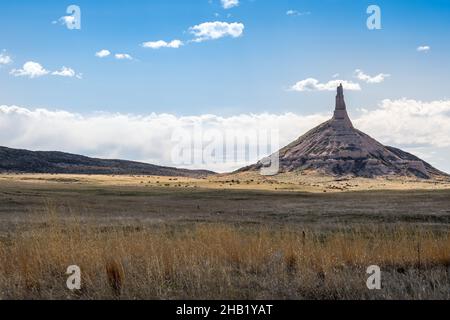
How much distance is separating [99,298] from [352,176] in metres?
185

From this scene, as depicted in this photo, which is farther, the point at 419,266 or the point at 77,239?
the point at 77,239

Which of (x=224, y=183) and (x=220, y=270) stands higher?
(x=220, y=270)

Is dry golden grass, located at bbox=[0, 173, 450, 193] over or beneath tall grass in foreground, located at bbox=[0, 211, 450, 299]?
beneath

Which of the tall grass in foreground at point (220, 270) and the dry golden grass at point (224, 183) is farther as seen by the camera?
the dry golden grass at point (224, 183)

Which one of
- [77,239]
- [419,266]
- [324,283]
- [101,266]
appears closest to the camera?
[324,283]

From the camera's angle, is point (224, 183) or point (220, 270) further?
point (224, 183)

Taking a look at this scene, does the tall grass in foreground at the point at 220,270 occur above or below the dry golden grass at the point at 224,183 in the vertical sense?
above

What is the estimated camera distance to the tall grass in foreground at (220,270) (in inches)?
286

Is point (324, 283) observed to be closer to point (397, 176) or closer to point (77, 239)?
point (77, 239)

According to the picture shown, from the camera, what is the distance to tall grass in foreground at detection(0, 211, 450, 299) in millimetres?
7270

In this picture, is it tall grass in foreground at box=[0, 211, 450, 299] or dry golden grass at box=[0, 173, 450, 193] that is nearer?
tall grass in foreground at box=[0, 211, 450, 299]

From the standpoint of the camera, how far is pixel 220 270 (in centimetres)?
848
